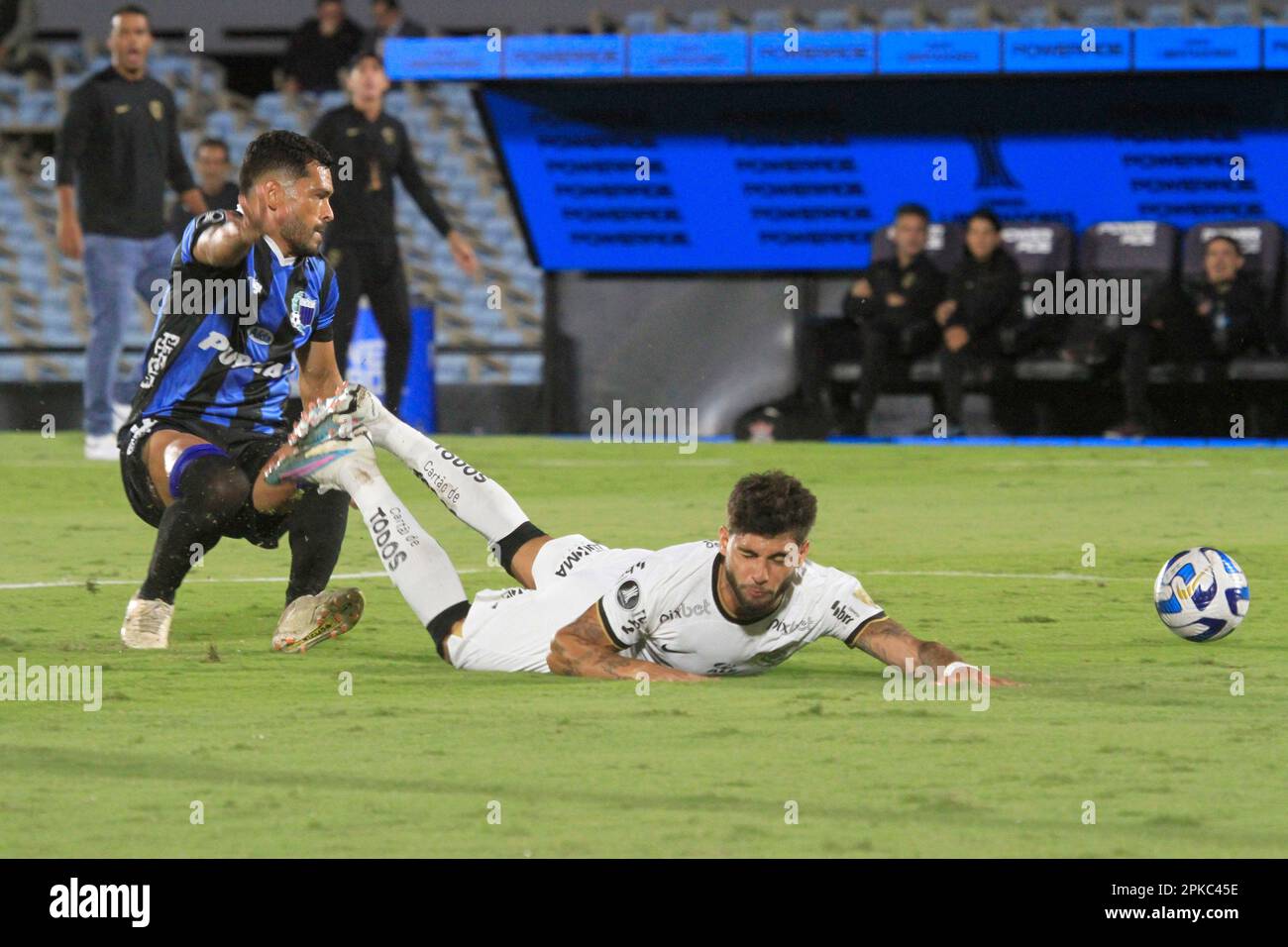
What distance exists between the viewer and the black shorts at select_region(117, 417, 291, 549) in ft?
24.1

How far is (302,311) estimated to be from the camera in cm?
749

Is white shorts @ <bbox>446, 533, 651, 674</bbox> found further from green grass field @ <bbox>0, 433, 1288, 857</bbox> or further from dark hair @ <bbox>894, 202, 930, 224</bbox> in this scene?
dark hair @ <bbox>894, 202, 930, 224</bbox>

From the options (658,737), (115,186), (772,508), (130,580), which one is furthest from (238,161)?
(658,737)

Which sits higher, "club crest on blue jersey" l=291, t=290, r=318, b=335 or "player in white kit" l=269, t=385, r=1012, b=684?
"club crest on blue jersey" l=291, t=290, r=318, b=335

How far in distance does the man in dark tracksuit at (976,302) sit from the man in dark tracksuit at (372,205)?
4.02 metres

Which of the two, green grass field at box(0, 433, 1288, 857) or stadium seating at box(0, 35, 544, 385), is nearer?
green grass field at box(0, 433, 1288, 857)

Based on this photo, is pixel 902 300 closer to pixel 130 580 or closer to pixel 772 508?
pixel 130 580

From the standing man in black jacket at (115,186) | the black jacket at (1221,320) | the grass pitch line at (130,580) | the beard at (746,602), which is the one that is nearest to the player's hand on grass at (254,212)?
the beard at (746,602)

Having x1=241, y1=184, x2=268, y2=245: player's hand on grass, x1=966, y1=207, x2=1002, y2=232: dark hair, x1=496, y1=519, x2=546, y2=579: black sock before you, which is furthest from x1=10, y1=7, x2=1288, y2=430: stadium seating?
x1=241, y1=184, x2=268, y2=245: player's hand on grass

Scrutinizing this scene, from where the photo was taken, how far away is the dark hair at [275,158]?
6949 mm

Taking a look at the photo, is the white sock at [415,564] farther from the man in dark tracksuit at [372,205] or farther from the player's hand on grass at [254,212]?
the man in dark tracksuit at [372,205]

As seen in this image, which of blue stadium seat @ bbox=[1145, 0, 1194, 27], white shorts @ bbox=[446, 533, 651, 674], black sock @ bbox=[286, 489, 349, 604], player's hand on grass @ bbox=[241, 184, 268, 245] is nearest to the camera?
white shorts @ bbox=[446, 533, 651, 674]

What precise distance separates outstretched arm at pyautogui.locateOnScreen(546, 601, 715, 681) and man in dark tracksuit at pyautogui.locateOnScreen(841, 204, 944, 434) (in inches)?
423

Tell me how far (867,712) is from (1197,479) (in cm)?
843
